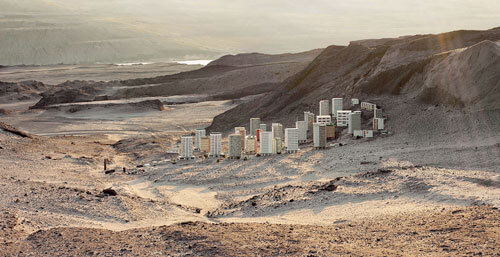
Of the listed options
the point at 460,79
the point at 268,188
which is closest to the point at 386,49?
the point at 460,79

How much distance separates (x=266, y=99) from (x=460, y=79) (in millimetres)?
14359

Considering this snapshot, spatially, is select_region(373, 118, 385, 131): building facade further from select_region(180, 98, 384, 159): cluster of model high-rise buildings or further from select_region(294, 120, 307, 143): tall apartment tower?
select_region(294, 120, 307, 143): tall apartment tower

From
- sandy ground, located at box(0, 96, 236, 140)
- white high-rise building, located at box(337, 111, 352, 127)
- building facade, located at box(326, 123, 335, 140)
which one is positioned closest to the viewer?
building facade, located at box(326, 123, 335, 140)

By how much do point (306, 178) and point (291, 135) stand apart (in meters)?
5.26

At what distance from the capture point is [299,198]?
17.5m

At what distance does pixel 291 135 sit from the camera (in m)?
26.4

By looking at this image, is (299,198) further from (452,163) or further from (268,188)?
(452,163)

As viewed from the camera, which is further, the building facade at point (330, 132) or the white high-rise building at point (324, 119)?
the white high-rise building at point (324, 119)

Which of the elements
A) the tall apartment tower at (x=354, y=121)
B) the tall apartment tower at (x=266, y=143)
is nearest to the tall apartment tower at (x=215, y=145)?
the tall apartment tower at (x=266, y=143)

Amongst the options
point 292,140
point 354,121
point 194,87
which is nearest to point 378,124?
point 354,121

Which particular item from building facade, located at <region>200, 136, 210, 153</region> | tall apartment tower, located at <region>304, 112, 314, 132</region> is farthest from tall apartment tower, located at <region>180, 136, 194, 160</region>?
tall apartment tower, located at <region>304, 112, 314, 132</region>

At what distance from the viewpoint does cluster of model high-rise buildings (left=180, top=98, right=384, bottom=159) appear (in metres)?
26.5

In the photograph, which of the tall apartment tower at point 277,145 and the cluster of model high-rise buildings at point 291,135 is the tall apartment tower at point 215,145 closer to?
the cluster of model high-rise buildings at point 291,135

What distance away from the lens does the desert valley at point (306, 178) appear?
12180mm
